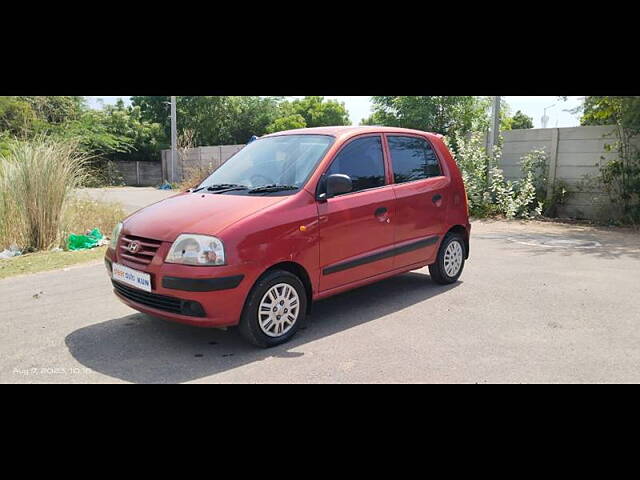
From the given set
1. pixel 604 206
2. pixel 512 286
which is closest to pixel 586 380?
pixel 512 286

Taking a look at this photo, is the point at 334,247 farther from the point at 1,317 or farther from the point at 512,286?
the point at 1,317

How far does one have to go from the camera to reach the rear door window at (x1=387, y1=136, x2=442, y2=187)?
5609 mm

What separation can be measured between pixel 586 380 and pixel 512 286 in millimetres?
2656

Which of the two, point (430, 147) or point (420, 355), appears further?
point (430, 147)

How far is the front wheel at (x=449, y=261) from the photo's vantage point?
621 centimetres

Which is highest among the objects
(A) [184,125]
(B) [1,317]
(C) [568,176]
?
(A) [184,125]

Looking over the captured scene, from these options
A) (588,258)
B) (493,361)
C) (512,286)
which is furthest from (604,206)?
(493,361)

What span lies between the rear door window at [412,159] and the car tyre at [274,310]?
Answer: 6.04 feet

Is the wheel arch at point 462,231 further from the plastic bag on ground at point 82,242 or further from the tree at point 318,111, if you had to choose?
the tree at point 318,111

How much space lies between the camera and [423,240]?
5.80 meters

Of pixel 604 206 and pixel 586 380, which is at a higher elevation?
pixel 604 206

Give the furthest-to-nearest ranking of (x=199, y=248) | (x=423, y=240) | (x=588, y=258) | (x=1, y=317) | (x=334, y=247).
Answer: (x=588, y=258)
(x=423, y=240)
(x=1, y=317)
(x=334, y=247)
(x=199, y=248)

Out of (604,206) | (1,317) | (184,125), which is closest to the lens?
(1,317)

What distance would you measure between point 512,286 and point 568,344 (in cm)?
192
